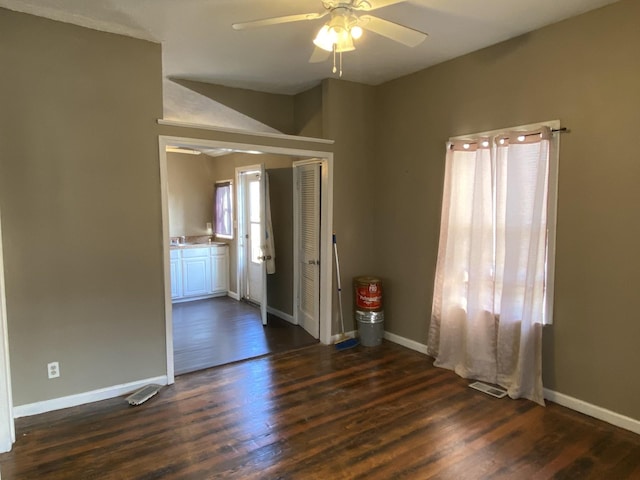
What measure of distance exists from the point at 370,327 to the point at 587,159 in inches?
98.6

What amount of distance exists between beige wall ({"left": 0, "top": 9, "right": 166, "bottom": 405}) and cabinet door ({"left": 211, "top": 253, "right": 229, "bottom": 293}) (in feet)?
10.8

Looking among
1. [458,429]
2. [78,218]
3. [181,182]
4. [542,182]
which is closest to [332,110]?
[542,182]

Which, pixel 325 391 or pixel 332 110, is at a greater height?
pixel 332 110

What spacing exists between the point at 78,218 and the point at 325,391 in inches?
93.0

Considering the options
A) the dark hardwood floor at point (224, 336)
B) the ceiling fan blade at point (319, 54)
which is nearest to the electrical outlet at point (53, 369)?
the dark hardwood floor at point (224, 336)

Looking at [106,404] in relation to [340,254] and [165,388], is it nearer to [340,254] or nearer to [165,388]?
[165,388]

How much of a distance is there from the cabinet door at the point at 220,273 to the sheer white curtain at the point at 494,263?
3.93 m

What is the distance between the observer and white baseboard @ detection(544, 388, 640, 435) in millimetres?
2723

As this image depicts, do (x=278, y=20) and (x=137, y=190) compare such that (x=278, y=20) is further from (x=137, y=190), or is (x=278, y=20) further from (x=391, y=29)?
(x=137, y=190)

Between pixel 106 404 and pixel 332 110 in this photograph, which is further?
pixel 332 110

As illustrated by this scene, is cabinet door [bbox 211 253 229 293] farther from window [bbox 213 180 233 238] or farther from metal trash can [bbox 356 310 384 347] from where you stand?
metal trash can [bbox 356 310 384 347]

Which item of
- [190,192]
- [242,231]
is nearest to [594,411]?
[242,231]

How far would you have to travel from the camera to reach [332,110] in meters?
4.25

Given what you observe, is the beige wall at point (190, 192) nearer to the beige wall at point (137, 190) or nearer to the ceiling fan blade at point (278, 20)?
the beige wall at point (137, 190)
